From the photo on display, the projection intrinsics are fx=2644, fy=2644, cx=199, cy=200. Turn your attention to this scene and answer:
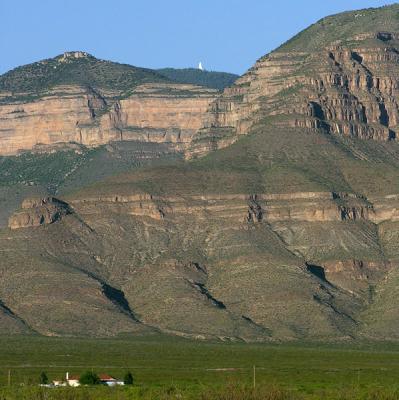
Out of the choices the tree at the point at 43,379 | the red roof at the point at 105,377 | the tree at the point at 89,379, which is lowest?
the red roof at the point at 105,377

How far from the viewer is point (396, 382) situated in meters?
192

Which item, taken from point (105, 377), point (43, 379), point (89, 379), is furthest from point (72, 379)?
point (89, 379)

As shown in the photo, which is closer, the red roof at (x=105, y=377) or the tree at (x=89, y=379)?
the tree at (x=89, y=379)

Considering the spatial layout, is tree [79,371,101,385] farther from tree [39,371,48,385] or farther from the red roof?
the red roof

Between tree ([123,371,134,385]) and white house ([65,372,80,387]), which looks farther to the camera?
tree ([123,371,134,385])

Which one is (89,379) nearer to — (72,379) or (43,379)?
(43,379)

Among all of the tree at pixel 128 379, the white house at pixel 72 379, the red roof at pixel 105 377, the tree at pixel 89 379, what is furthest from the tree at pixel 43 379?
the tree at pixel 128 379

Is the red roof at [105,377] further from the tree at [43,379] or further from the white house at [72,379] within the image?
the tree at [43,379]

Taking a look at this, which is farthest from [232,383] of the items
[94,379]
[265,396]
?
[94,379]

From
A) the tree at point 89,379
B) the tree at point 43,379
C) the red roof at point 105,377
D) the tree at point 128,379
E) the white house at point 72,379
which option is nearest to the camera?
the white house at point 72,379

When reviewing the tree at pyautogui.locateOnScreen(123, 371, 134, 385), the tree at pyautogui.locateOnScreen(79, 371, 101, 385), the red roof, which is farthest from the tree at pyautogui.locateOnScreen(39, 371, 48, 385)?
the tree at pyautogui.locateOnScreen(123, 371, 134, 385)

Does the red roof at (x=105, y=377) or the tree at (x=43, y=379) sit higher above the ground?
the tree at (x=43, y=379)

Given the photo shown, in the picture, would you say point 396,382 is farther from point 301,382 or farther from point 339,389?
point 339,389

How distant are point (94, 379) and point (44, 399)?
30063 millimetres
